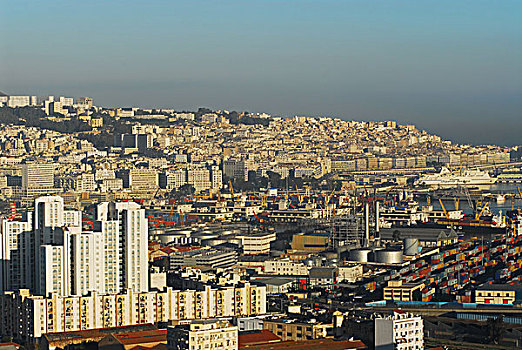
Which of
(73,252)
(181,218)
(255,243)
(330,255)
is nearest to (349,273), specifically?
(330,255)

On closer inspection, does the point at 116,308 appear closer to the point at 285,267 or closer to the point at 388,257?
the point at 285,267

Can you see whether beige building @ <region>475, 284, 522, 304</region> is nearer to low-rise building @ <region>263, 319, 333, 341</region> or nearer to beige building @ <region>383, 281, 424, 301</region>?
beige building @ <region>383, 281, 424, 301</region>

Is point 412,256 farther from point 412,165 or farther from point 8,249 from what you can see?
point 412,165

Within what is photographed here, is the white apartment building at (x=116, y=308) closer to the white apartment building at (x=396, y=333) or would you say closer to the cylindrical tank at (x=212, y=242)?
the white apartment building at (x=396, y=333)

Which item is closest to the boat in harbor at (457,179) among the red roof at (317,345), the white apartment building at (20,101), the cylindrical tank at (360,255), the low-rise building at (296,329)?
the white apartment building at (20,101)

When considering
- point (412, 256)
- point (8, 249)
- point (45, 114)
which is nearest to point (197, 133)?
point (45, 114)
